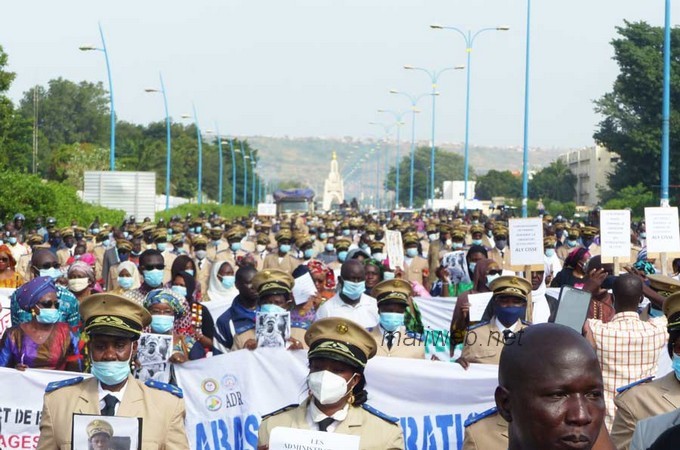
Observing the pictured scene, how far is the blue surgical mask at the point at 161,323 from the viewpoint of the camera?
8484mm

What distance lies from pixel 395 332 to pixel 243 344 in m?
1.02

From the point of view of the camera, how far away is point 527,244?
1368 cm

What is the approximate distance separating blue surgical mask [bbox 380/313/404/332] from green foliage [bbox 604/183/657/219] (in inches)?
1970

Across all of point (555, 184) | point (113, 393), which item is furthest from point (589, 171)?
point (113, 393)

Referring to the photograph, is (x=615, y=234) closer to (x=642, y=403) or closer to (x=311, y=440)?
(x=642, y=403)

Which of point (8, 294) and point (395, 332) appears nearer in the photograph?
point (395, 332)

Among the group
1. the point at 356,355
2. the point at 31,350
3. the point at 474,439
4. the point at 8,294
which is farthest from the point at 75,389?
the point at 8,294

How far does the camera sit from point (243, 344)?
933 centimetres

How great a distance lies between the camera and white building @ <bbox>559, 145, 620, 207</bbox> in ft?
436

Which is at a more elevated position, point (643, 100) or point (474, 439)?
point (643, 100)

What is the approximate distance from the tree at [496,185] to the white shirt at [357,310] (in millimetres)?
159870

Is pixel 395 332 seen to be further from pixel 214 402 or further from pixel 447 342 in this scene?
pixel 447 342

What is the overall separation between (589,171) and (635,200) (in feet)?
258

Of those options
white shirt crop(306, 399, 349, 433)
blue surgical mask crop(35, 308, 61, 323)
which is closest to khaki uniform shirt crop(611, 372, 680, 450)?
white shirt crop(306, 399, 349, 433)
